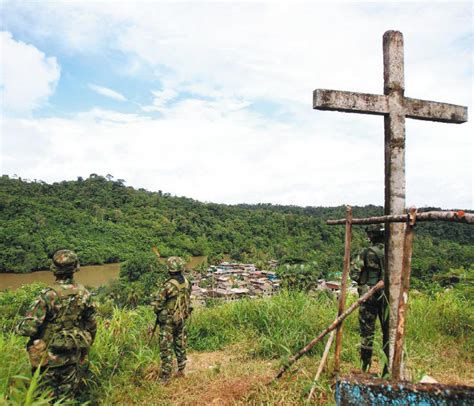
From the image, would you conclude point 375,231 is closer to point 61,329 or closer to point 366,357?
point 366,357

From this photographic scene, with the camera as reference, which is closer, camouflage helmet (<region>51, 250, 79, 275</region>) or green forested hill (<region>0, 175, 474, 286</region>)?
camouflage helmet (<region>51, 250, 79, 275</region>)

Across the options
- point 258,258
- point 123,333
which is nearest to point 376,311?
point 123,333

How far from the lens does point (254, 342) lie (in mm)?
5480

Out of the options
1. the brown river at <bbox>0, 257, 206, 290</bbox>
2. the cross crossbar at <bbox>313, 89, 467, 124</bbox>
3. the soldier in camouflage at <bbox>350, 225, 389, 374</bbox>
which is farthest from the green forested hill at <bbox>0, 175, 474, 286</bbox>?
the cross crossbar at <bbox>313, 89, 467, 124</bbox>

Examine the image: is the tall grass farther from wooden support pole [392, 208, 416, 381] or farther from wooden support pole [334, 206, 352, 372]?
wooden support pole [392, 208, 416, 381]

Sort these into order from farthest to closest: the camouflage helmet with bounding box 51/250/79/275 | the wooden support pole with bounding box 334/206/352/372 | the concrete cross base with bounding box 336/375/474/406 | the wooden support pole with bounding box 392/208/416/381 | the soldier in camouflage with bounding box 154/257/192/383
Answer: the soldier in camouflage with bounding box 154/257/192/383, the camouflage helmet with bounding box 51/250/79/275, the wooden support pole with bounding box 334/206/352/372, the wooden support pole with bounding box 392/208/416/381, the concrete cross base with bounding box 336/375/474/406

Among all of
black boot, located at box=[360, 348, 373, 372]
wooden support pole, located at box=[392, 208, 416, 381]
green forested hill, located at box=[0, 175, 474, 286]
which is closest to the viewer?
wooden support pole, located at box=[392, 208, 416, 381]

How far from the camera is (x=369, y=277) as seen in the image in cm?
439

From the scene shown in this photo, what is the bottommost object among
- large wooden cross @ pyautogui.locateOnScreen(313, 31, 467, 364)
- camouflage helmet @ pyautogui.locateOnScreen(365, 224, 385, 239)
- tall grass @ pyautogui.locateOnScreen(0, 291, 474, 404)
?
tall grass @ pyautogui.locateOnScreen(0, 291, 474, 404)

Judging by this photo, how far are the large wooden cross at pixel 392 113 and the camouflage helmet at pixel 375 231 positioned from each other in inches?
29.7

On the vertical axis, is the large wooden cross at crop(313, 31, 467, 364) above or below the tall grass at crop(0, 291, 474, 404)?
above

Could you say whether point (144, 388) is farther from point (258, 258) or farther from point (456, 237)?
point (258, 258)

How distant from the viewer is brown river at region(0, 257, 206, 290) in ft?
142

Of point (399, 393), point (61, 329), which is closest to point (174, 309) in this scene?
point (61, 329)
